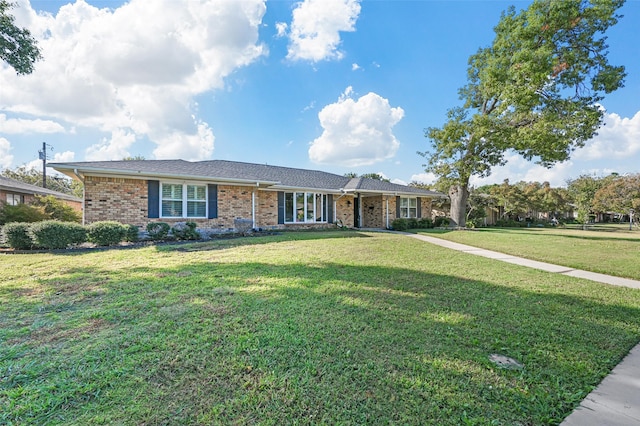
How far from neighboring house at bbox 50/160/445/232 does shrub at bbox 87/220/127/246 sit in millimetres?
2324

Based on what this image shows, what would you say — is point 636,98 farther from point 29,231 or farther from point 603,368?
point 29,231

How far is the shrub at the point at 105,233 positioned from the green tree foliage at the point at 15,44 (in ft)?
19.3

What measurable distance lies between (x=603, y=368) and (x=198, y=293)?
511cm

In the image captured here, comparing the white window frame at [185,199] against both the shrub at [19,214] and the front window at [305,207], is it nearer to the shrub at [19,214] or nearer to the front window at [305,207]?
the front window at [305,207]

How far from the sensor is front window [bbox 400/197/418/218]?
2105cm

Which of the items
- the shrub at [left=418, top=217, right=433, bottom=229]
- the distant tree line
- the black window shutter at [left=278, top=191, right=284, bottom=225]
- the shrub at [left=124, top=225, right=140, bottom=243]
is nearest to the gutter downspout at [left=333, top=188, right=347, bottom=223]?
the black window shutter at [left=278, top=191, right=284, bottom=225]

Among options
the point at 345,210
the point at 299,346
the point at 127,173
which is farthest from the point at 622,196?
the point at 127,173

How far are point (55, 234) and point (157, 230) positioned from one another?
2.89m

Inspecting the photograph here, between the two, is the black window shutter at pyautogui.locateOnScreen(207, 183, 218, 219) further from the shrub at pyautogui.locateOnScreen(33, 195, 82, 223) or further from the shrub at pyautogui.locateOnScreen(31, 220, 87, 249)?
the shrub at pyautogui.locateOnScreen(33, 195, 82, 223)

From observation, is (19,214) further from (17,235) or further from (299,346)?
(299,346)

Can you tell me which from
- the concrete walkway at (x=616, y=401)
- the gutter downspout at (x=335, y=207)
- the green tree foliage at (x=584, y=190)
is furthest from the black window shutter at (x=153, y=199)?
the green tree foliage at (x=584, y=190)

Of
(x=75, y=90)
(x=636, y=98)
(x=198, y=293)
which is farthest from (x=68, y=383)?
(x=636, y=98)

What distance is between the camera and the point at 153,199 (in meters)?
12.2

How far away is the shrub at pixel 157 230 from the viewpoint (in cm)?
1073
